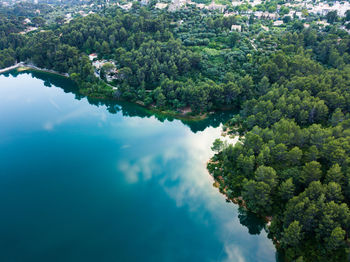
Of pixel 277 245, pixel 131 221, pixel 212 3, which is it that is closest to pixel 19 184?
pixel 131 221

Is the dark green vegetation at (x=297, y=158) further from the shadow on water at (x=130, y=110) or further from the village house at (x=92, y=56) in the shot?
the village house at (x=92, y=56)

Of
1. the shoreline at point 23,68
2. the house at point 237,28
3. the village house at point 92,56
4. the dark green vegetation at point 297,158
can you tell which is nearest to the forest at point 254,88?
the dark green vegetation at point 297,158

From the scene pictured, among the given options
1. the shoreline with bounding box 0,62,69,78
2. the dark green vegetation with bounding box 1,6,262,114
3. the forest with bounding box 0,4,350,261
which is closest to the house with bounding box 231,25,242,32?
the forest with bounding box 0,4,350,261

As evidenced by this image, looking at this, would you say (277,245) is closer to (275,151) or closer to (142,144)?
(275,151)

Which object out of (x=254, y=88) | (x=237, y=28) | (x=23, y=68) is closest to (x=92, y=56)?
(x=23, y=68)

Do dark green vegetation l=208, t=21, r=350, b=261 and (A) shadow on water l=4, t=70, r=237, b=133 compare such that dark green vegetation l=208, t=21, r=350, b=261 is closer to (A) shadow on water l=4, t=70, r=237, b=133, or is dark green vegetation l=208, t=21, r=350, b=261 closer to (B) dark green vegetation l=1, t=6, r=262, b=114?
(A) shadow on water l=4, t=70, r=237, b=133
